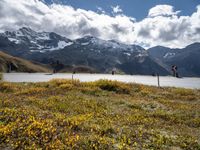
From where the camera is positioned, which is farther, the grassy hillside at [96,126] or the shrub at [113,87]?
the shrub at [113,87]

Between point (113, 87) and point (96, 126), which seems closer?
point (96, 126)

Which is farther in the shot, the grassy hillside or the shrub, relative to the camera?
the shrub

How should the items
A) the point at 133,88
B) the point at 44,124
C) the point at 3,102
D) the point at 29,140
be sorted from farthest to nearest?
the point at 133,88 → the point at 3,102 → the point at 44,124 → the point at 29,140

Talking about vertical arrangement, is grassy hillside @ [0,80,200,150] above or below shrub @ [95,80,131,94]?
below

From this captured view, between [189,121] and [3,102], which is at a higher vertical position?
[3,102]

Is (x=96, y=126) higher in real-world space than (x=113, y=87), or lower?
lower

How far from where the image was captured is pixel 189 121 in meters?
19.5

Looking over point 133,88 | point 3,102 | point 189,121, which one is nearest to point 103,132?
point 189,121

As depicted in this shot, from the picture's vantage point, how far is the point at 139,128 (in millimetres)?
16016

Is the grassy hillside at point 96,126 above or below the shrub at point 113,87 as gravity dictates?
below

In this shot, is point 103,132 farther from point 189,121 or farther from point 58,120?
point 189,121

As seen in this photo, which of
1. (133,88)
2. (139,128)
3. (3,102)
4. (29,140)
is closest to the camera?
(29,140)

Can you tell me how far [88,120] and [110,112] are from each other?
4.07m

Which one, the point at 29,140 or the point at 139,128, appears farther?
the point at 139,128
